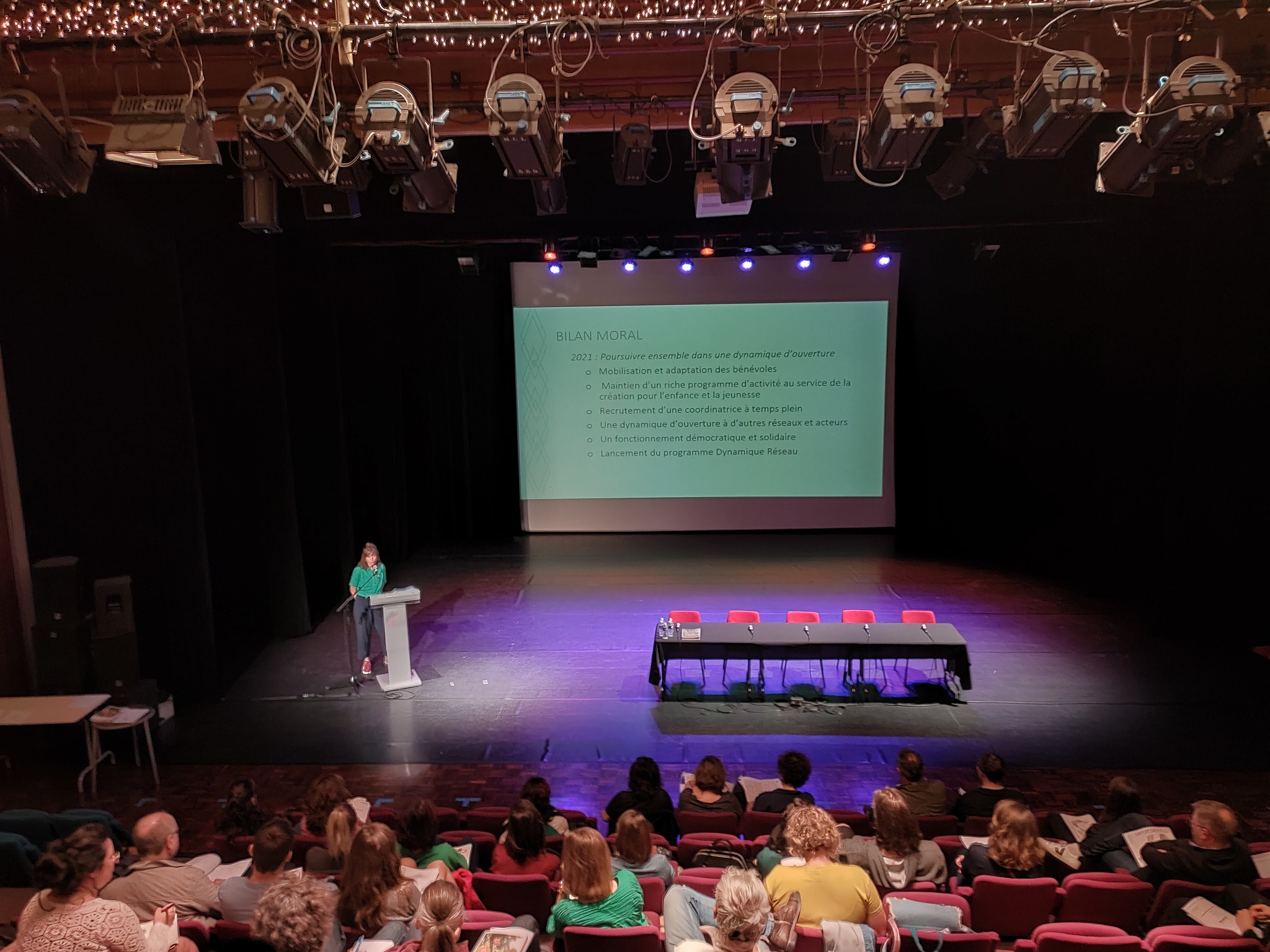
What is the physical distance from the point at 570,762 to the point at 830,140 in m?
4.56

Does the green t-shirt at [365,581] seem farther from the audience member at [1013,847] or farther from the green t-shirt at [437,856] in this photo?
the audience member at [1013,847]

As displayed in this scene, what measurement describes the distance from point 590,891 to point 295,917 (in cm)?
100

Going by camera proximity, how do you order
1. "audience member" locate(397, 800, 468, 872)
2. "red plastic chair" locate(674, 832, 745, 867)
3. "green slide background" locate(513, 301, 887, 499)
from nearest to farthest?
"audience member" locate(397, 800, 468, 872) → "red plastic chair" locate(674, 832, 745, 867) → "green slide background" locate(513, 301, 887, 499)

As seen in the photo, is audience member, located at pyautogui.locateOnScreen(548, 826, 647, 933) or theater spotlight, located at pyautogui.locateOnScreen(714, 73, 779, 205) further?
theater spotlight, located at pyautogui.locateOnScreen(714, 73, 779, 205)

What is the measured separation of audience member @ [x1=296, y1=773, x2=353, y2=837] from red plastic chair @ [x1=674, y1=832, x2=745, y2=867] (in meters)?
1.62

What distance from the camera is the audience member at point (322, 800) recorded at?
4.05m

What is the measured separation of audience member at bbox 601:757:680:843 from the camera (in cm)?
427

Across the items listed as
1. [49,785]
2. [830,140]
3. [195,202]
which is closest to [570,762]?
[49,785]

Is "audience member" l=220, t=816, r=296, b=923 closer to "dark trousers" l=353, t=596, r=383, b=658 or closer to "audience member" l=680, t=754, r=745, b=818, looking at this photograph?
"audience member" l=680, t=754, r=745, b=818

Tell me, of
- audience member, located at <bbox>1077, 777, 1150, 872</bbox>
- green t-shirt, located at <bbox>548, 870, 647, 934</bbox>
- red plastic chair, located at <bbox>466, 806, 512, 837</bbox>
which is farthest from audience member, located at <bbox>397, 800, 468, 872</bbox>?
audience member, located at <bbox>1077, 777, 1150, 872</bbox>

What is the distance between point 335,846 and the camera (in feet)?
11.8

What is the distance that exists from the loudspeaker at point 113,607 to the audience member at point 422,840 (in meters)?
3.86

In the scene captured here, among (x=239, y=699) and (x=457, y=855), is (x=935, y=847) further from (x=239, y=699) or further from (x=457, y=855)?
(x=239, y=699)

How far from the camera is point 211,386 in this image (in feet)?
24.2
